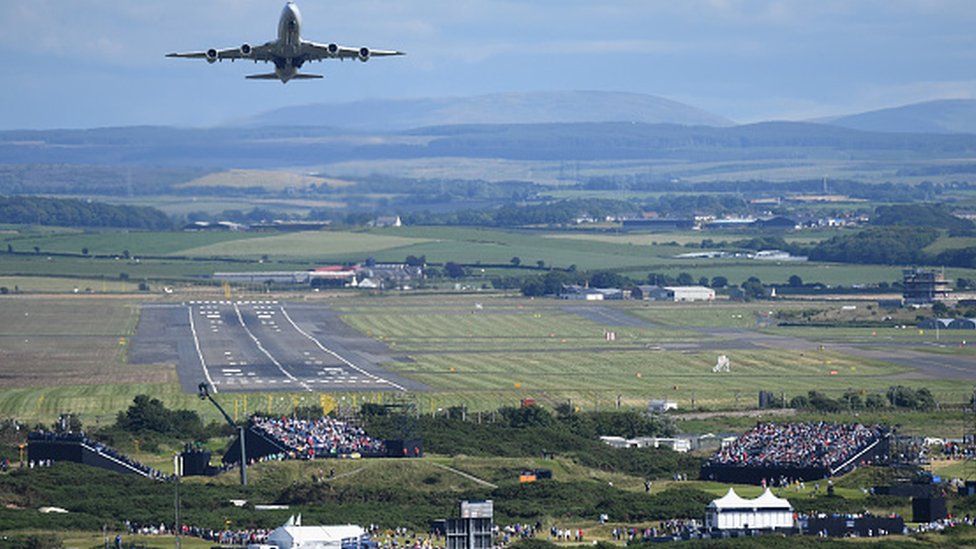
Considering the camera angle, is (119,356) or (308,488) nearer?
(308,488)

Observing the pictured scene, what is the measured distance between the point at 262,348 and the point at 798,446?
59.5 metres

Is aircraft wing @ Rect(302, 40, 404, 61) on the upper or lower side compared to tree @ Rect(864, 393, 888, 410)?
upper

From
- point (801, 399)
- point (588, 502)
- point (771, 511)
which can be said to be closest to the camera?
point (771, 511)

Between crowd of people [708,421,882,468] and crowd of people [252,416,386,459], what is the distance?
14.6 meters

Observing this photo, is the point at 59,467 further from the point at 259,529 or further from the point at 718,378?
the point at 718,378

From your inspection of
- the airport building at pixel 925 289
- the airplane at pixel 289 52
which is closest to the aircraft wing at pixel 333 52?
the airplane at pixel 289 52

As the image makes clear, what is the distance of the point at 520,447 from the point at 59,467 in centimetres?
2080

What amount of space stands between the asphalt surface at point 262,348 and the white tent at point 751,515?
48452 millimetres

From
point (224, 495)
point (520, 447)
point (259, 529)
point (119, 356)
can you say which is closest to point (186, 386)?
point (119, 356)

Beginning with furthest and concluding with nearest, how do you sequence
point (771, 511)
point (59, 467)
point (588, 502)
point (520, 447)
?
point (520, 447), point (59, 467), point (588, 502), point (771, 511)

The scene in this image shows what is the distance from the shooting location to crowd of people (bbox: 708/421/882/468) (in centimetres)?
8412

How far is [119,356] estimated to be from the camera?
5305 inches

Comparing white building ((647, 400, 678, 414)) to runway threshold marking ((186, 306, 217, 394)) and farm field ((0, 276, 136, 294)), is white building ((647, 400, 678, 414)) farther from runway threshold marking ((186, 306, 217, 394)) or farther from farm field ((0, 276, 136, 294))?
farm field ((0, 276, 136, 294))

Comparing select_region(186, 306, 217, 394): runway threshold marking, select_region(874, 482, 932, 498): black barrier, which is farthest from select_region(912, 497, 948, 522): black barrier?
select_region(186, 306, 217, 394): runway threshold marking
